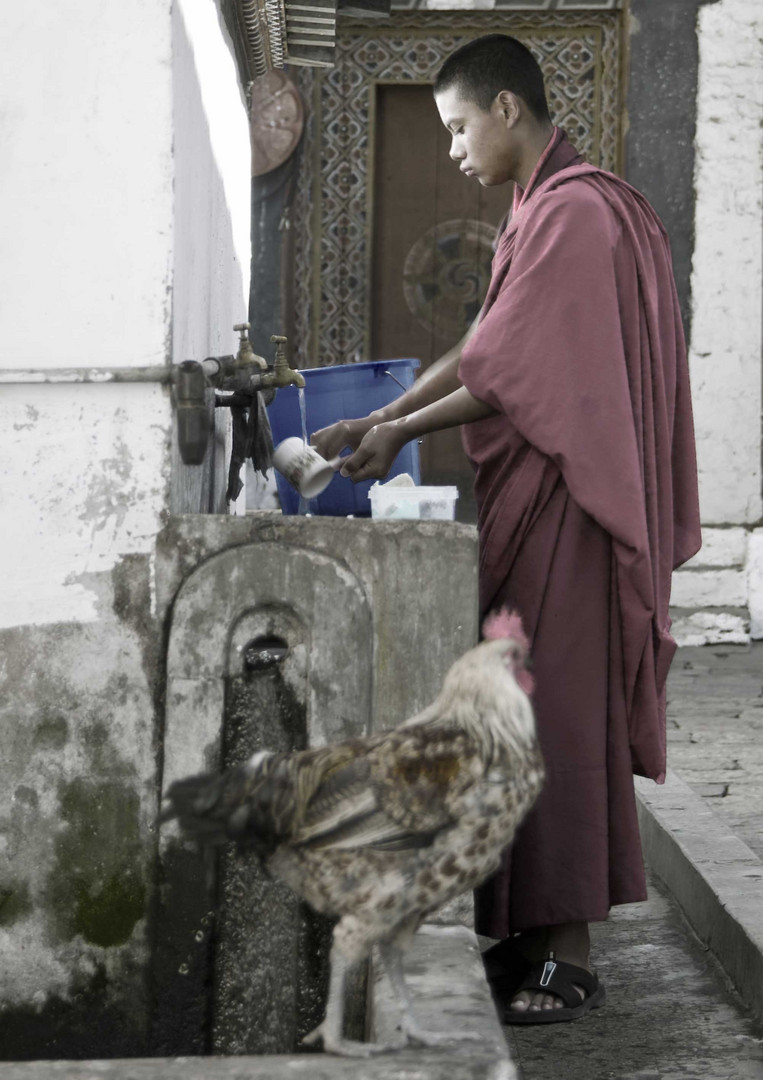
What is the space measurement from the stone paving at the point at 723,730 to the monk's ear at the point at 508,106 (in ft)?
7.40

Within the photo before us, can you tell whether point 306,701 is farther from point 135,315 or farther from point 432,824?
point 135,315

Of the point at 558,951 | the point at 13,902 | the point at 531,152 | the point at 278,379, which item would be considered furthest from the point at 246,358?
the point at 558,951

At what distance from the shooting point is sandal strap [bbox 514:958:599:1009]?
10.0 feet

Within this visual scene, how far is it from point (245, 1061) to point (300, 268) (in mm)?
6813

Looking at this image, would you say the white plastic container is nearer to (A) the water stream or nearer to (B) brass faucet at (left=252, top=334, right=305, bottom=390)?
(B) brass faucet at (left=252, top=334, right=305, bottom=390)

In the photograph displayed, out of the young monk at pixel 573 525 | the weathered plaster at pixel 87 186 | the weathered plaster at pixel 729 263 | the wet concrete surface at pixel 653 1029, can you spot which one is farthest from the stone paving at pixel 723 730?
the weathered plaster at pixel 87 186

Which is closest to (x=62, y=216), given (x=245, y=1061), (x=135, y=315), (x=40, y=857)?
(x=135, y=315)

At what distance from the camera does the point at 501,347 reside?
9.70 ft

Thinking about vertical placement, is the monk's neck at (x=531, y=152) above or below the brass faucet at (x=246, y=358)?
above

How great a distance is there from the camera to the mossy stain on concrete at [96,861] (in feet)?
9.10

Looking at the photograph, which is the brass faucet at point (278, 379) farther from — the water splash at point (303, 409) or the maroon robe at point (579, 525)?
the maroon robe at point (579, 525)

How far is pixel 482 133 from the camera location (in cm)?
336

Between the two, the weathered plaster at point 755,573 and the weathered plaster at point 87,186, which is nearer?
the weathered plaster at point 87,186

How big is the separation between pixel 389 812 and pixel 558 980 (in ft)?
3.91
